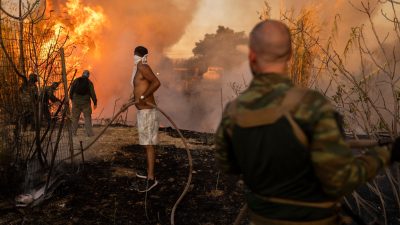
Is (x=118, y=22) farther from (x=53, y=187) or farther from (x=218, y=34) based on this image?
(x=53, y=187)

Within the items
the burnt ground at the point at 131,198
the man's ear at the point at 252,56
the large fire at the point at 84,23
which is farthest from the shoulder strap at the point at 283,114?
the large fire at the point at 84,23

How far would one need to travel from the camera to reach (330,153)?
1.87 meters

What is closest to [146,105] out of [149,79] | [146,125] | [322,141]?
[146,125]

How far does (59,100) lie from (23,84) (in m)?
0.89

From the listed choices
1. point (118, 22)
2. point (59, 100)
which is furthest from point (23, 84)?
point (118, 22)

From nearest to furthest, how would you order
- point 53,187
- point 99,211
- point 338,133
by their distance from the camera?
point 338,133 < point 99,211 < point 53,187

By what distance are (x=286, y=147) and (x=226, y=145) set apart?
0.44 m

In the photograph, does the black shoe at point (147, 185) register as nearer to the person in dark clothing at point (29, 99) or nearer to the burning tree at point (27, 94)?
the burning tree at point (27, 94)

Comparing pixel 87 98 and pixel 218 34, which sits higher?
pixel 218 34

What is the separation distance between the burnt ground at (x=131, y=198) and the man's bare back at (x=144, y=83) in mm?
1385

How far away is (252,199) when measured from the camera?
2219 mm

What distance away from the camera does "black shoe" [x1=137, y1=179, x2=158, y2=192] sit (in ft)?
21.1

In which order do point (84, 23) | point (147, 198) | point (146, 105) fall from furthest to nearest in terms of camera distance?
point (84, 23) → point (146, 105) → point (147, 198)

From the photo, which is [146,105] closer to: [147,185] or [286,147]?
[147,185]
